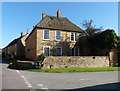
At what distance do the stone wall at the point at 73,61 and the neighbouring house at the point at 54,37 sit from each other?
6221 mm

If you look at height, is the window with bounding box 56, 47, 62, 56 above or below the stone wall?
above

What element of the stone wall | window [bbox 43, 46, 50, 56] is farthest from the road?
window [bbox 43, 46, 50, 56]

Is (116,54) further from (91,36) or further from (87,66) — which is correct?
(87,66)

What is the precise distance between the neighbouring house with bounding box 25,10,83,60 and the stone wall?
622 cm

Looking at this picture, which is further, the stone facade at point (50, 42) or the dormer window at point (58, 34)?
the dormer window at point (58, 34)

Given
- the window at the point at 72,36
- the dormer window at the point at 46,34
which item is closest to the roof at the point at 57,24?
the window at the point at 72,36

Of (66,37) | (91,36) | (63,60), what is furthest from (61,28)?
(63,60)

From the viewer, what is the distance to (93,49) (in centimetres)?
3956

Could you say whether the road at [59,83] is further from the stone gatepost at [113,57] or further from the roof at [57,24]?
the roof at [57,24]

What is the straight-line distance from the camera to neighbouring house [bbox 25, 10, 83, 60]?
1469 inches

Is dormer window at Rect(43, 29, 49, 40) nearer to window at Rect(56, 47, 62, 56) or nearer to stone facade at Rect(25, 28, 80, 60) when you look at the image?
stone facade at Rect(25, 28, 80, 60)

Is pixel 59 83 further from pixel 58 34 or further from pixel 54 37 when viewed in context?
pixel 58 34

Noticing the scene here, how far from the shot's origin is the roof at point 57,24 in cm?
3854

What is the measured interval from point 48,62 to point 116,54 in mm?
13580
